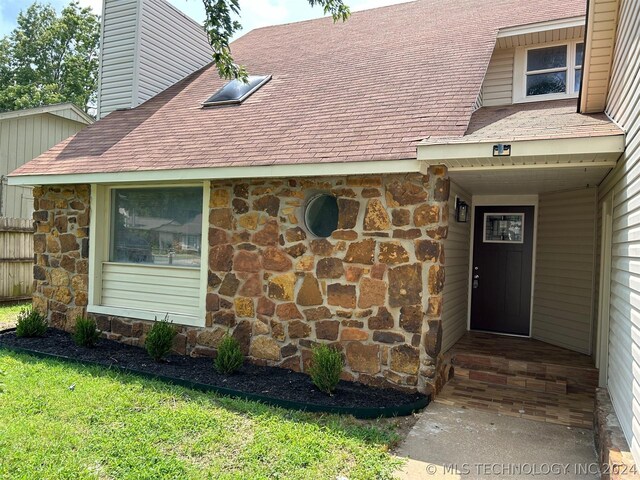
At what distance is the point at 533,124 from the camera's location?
499 cm

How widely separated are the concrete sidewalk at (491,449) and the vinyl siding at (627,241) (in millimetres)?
511

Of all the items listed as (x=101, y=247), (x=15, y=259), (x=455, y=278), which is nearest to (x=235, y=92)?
(x=101, y=247)

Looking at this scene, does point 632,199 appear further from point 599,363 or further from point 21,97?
point 21,97

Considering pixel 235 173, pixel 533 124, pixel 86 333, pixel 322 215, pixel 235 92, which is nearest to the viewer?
pixel 533 124

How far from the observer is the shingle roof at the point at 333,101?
17.5 ft

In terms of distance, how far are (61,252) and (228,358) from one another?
3.62 meters

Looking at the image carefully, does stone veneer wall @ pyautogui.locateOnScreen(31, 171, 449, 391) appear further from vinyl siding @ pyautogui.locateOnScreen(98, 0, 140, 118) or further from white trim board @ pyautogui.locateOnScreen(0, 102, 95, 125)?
white trim board @ pyautogui.locateOnScreen(0, 102, 95, 125)

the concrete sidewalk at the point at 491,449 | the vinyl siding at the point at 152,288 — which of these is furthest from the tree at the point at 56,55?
the concrete sidewalk at the point at 491,449

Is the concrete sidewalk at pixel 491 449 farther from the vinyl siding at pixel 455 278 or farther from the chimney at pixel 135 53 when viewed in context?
the chimney at pixel 135 53

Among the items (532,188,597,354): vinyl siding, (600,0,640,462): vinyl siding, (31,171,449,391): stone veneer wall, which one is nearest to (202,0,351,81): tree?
(31,171,449,391): stone veneer wall

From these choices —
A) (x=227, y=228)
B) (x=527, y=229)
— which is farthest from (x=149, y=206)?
(x=527, y=229)

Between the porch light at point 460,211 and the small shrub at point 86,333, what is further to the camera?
the small shrub at point 86,333

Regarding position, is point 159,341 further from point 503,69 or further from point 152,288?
point 503,69

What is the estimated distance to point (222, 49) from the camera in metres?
4.85
